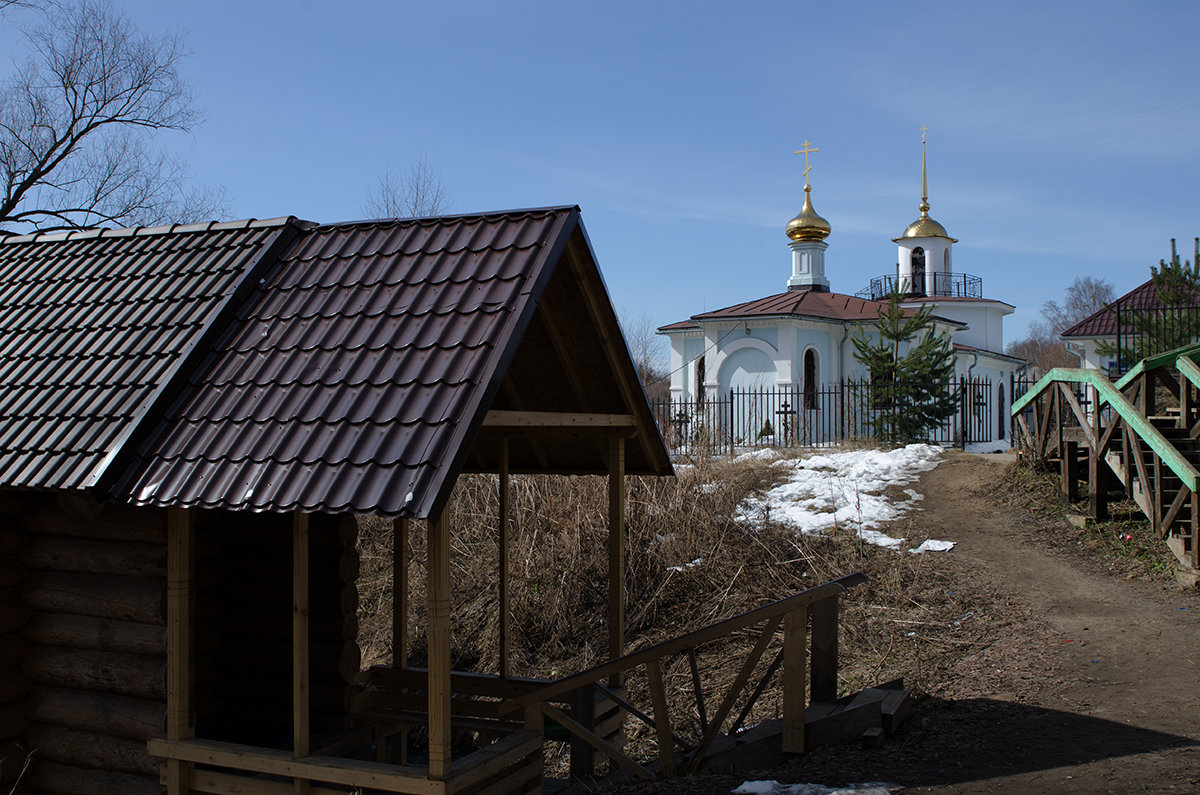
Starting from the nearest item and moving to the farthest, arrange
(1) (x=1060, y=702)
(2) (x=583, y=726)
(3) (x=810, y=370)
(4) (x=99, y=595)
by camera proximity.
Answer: (4) (x=99, y=595)
(2) (x=583, y=726)
(1) (x=1060, y=702)
(3) (x=810, y=370)

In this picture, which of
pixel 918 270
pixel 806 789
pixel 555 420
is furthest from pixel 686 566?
pixel 918 270

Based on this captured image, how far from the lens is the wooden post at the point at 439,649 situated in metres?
4.47

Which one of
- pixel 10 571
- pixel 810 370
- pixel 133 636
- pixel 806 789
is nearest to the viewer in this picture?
pixel 806 789

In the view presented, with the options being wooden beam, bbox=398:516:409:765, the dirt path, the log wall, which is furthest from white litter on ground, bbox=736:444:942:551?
the log wall

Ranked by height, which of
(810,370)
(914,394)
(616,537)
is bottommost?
(616,537)

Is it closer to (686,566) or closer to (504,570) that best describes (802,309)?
(686,566)

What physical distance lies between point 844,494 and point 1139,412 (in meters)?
4.32

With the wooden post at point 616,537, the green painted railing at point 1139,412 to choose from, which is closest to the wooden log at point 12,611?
the wooden post at point 616,537

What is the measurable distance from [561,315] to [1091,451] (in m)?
8.30

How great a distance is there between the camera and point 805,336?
33094mm

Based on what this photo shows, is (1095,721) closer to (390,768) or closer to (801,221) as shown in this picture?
(390,768)

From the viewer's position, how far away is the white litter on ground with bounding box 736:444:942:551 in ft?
41.4

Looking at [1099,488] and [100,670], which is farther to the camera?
[1099,488]

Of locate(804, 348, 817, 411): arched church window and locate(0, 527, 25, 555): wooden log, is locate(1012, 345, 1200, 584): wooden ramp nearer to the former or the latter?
locate(0, 527, 25, 555): wooden log
